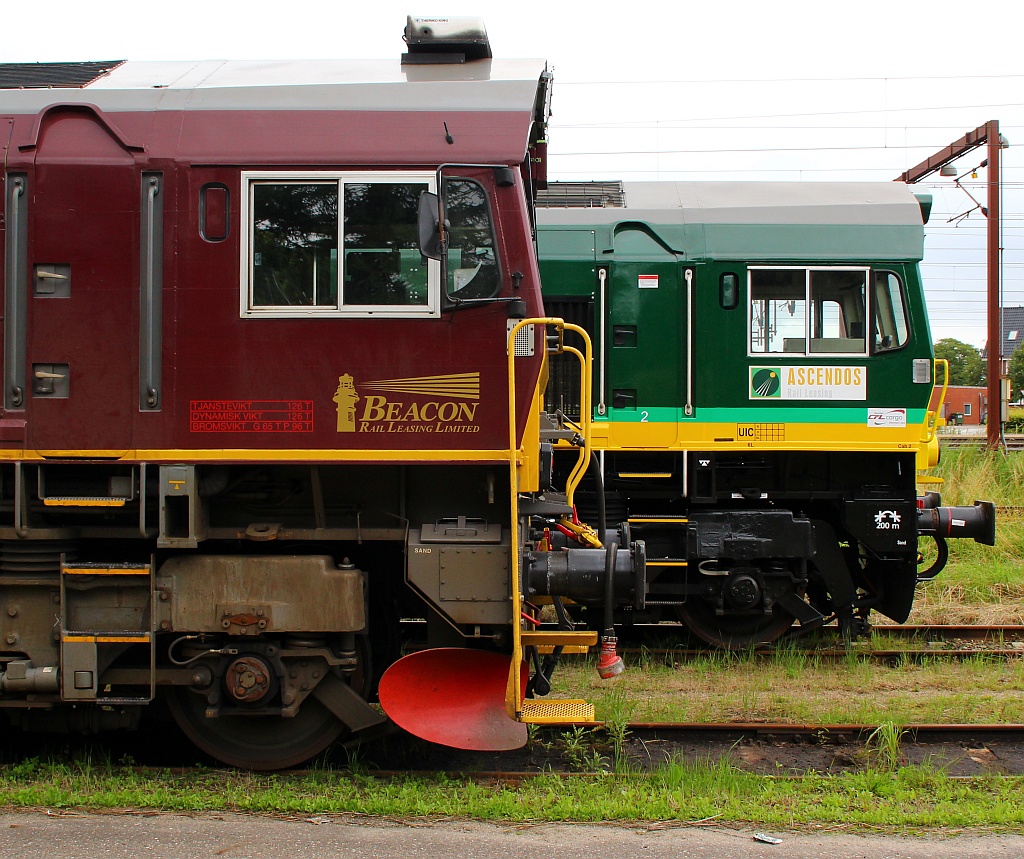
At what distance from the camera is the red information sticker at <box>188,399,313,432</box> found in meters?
4.86

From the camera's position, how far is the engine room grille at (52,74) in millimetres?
5367

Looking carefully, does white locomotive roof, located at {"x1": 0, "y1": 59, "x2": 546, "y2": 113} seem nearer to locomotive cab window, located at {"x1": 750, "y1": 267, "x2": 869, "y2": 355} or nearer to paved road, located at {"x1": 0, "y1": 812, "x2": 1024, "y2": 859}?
paved road, located at {"x1": 0, "y1": 812, "x2": 1024, "y2": 859}

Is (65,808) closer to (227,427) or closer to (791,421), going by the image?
(227,427)

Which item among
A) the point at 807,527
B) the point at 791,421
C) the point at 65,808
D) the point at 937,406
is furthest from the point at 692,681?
the point at 65,808

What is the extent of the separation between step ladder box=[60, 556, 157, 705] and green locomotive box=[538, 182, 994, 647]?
13.2ft

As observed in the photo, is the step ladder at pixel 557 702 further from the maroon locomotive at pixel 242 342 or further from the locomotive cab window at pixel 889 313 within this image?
the locomotive cab window at pixel 889 313

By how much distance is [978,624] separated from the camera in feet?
30.4

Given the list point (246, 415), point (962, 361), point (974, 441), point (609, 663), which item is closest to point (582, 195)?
point (246, 415)

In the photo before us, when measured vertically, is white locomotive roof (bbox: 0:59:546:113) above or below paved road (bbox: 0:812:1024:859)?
above

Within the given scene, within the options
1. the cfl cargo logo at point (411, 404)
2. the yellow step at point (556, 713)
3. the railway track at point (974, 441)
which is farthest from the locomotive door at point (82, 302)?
the railway track at point (974, 441)

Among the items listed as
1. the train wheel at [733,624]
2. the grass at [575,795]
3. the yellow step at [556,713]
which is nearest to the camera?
the grass at [575,795]

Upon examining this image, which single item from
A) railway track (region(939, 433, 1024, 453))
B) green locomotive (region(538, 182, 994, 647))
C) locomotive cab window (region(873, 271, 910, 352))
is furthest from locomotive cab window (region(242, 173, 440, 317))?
railway track (region(939, 433, 1024, 453))

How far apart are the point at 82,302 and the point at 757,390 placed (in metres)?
5.49

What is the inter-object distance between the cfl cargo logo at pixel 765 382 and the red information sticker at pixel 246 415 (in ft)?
15.0
